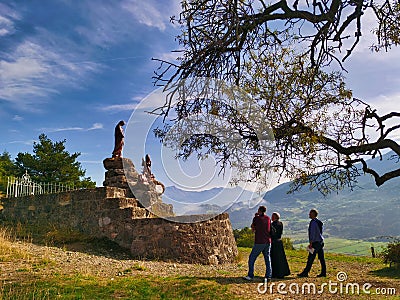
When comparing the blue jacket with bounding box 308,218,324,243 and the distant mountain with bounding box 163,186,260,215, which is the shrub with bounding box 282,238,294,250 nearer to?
the blue jacket with bounding box 308,218,324,243

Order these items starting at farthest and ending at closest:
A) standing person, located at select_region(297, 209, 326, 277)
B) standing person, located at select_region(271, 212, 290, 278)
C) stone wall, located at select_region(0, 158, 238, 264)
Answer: stone wall, located at select_region(0, 158, 238, 264), standing person, located at select_region(297, 209, 326, 277), standing person, located at select_region(271, 212, 290, 278)

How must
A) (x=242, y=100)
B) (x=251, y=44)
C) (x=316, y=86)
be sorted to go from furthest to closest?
(x=316, y=86), (x=242, y=100), (x=251, y=44)

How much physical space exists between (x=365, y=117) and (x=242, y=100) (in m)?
3.54

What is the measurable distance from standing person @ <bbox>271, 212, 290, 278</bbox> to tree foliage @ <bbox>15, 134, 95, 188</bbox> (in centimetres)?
Result: 2443

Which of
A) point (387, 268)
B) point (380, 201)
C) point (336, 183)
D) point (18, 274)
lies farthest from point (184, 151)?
point (380, 201)

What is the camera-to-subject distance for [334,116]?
30.5 ft

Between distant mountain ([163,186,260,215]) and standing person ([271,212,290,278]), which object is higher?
distant mountain ([163,186,260,215])

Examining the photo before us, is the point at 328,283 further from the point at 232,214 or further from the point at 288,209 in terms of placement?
the point at 288,209

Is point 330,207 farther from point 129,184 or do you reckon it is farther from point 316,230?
point 316,230

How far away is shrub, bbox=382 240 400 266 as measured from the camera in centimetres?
1373

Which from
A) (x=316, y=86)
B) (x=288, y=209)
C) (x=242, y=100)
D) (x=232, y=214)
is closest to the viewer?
(x=242, y=100)

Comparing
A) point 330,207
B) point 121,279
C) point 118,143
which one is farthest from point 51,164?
point 330,207

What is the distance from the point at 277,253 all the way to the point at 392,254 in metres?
6.00

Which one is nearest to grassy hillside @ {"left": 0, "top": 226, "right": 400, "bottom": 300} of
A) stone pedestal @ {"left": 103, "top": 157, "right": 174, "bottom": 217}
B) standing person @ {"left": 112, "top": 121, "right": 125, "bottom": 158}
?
stone pedestal @ {"left": 103, "top": 157, "right": 174, "bottom": 217}
